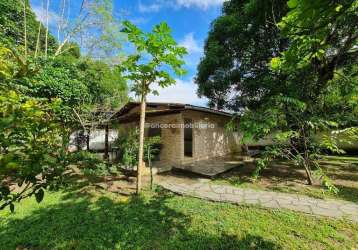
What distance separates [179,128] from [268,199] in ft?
18.8

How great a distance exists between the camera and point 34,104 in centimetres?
143

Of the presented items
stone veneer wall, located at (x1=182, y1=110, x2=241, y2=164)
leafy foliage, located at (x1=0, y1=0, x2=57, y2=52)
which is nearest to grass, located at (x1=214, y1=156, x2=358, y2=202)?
stone veneer wall, located at (x1=182, y1=110, x2=241, y2=164)

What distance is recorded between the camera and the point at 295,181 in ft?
22.4

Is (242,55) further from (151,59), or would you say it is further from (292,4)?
(292,4)

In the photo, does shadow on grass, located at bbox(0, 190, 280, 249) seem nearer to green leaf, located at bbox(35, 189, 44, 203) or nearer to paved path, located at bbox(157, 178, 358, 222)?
paved path, located at bbox(157, 178, 358, 222)

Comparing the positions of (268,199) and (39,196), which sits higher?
(39,196)

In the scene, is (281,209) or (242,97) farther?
(242,97)

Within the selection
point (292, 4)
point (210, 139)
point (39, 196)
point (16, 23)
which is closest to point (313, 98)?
point (210, 139)

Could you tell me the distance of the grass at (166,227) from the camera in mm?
3455

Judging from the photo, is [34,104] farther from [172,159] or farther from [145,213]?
[172,159]

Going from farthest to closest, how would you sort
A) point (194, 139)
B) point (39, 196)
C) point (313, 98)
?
point (194, 139) < point (313, 98) < point (39, 196)

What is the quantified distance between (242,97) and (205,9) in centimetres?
518

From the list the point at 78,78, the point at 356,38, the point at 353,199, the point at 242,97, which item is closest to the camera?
the point at 353,199

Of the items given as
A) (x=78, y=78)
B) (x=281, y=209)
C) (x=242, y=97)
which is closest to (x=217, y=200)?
(x=281, y=209)
